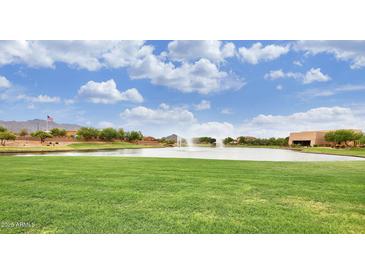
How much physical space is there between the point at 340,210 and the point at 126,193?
10.2ft

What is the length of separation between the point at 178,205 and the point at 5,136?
905 centimetres

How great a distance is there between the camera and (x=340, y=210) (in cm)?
351

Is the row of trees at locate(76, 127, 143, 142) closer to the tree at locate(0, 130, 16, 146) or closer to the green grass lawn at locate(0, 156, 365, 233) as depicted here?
the tree at locate(0, 130, 16, 146)

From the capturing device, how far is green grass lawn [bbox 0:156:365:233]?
9.71 ft

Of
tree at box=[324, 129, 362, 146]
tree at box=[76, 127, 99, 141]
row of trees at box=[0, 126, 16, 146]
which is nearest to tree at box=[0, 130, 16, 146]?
row of trees at box=[0, 126, 16, 146]

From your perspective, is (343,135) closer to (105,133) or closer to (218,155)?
(218,155)

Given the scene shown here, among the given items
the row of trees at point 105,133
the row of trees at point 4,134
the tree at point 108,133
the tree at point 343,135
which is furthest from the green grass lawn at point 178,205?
the tree at point 343,135

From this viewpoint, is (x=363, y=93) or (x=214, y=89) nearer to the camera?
(x=363, y=93)

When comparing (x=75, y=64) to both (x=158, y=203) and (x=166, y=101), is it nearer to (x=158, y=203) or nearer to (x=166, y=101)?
(x=166, y=101)

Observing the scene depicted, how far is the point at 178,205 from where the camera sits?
11.8 ft
